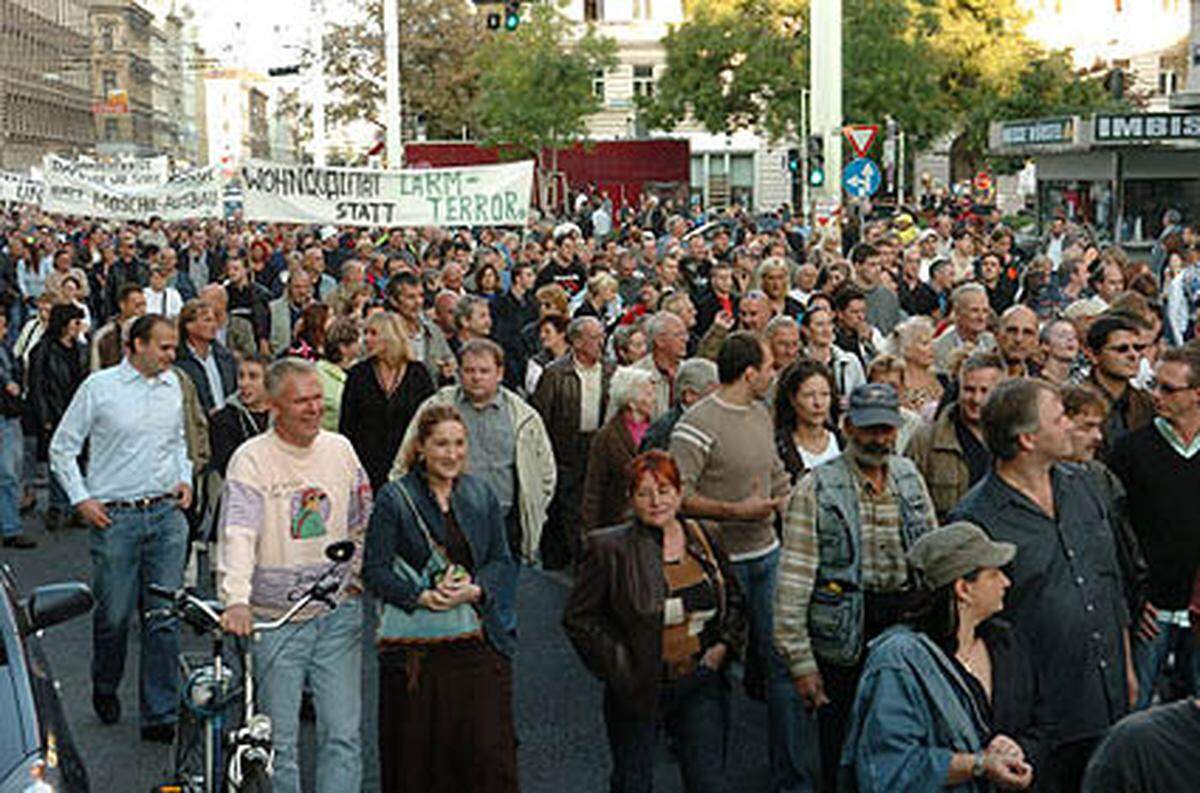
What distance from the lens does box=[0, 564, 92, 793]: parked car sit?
5.02 metres

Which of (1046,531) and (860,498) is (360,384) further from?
(1046,531)

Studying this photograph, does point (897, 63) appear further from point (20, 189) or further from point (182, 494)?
point (182, 494)

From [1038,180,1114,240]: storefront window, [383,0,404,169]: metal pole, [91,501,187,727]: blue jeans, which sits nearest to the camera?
[91,501,187,727]: blue jeans

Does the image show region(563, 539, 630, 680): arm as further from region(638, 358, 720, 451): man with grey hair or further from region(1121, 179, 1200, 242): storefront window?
region(1121, 179, 1200, 242): storefront window

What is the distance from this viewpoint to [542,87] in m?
56.8

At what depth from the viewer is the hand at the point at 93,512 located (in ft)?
26.0

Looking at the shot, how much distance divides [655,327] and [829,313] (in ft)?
4.07

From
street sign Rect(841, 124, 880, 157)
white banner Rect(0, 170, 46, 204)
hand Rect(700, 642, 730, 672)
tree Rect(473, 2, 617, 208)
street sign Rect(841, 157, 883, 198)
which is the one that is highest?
tree Rect(473, 2, 617, 208)

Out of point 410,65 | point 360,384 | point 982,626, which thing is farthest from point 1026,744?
point 410,65

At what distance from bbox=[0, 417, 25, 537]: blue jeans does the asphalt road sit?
2425 mm

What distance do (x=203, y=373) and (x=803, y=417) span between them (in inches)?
166

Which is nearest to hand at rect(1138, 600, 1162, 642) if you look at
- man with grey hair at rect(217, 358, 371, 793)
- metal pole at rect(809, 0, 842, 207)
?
man with grey hair at rect(217, 358, 371, 793)

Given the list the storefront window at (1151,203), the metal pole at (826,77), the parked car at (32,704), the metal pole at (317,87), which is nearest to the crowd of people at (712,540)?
the parked car at (32,704)

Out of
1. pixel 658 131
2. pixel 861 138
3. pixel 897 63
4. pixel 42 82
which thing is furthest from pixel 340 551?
pixel 42 82
